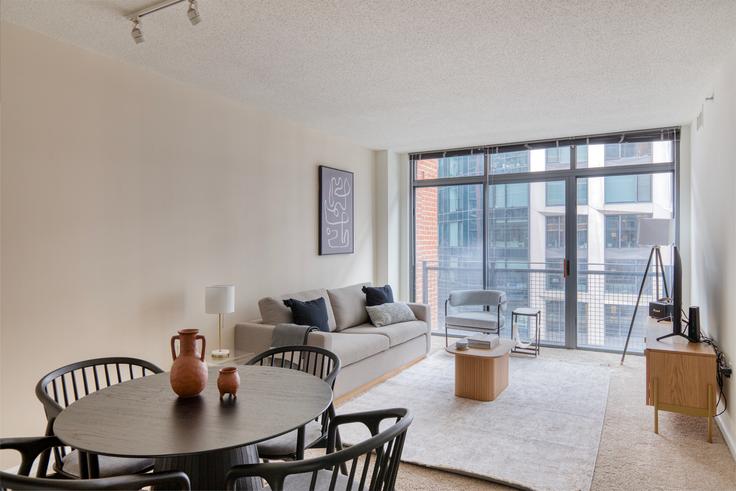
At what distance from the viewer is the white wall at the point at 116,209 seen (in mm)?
2836

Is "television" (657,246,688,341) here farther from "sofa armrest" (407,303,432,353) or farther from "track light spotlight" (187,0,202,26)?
"track light spotlight" (187,0,202,26)

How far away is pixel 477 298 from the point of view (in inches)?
237

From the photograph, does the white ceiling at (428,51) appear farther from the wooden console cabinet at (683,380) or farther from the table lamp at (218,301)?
the wooden console cabinet at (683,380)

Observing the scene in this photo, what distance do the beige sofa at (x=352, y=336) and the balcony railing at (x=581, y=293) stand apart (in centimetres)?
132

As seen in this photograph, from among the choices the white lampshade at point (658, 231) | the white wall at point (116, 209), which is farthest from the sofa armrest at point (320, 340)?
the white lampshade at point (658, 231)

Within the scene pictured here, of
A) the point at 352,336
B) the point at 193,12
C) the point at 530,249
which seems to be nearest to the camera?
the point at 193,12

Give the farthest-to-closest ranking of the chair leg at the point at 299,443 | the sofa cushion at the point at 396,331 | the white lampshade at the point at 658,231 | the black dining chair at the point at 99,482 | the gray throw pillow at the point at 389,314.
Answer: the gray throw pillow at the point at 389,314 → the sofa cushion at the point at 396,331 → the white lampshade at the point at 658,231 → the chair leg at the point at 299,443 → the black dining chair at the point at 99,482

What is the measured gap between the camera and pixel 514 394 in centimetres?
419

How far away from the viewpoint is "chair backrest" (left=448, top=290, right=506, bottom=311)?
5879 mm

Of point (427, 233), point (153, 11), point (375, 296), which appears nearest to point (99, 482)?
point (153, 11)

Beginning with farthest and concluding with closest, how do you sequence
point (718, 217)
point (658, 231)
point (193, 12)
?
point (658, 231) → point (718, 217) → point (193, 12)

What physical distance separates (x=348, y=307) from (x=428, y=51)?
284 centimetres

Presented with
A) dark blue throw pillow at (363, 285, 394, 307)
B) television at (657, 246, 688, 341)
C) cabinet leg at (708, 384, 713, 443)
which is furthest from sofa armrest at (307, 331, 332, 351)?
cabinet leg at (708, 384, 713, 443)

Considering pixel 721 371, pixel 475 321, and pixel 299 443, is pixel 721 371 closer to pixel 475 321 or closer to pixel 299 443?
pixel 475 321
